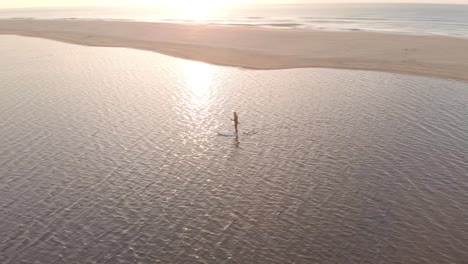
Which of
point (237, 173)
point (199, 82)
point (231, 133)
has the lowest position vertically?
point (237, 173)

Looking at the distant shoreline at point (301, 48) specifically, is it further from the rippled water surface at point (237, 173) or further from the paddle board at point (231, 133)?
the paddle board at point (231, 133)

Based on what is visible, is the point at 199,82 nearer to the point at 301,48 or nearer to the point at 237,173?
the point at 237,173

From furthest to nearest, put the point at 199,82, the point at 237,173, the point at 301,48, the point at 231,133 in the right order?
the point at 301,48
the point at 199,82
the point at 231,133
the point at 237,173

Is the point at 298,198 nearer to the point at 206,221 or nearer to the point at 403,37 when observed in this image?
the point at 206,221

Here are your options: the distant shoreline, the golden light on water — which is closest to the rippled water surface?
the golden light on water

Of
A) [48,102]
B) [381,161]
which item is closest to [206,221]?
[381,161]

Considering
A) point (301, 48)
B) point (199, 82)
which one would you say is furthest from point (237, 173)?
point (301, 48)
